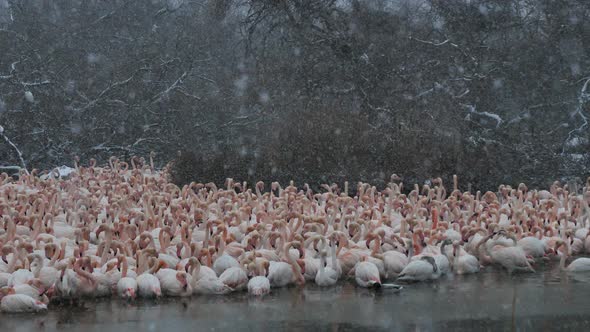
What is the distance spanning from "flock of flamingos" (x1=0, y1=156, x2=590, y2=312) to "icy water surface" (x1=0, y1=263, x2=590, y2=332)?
0.63 ft

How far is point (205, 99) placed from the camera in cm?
2203

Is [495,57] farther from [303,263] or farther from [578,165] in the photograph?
[303,263]

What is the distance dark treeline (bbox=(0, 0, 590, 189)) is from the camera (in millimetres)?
16328

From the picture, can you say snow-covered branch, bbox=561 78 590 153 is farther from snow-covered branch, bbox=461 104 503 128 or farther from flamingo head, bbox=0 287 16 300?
flamingo head, bbox=0 287 16 300

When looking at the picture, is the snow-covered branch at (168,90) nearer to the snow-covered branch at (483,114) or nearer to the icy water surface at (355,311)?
the snow-covered branch at (483,114)

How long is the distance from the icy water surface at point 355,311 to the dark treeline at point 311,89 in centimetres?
732

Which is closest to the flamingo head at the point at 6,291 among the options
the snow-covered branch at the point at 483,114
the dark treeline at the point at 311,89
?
the dark treeline at the point at 311,89

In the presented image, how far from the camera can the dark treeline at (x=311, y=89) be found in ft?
53.6

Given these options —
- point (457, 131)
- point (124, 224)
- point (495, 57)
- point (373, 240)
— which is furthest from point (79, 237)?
point (495, 57)

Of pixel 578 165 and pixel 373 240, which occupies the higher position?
pixel 578 165

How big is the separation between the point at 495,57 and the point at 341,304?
40.4 ft

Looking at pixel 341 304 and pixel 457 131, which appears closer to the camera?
pixel 341 304

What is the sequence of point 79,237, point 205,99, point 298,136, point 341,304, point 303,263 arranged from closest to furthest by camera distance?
point 341,304, point 303,263, point 79,237, point 298,136, point 205,99

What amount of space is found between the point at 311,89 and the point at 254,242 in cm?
936
